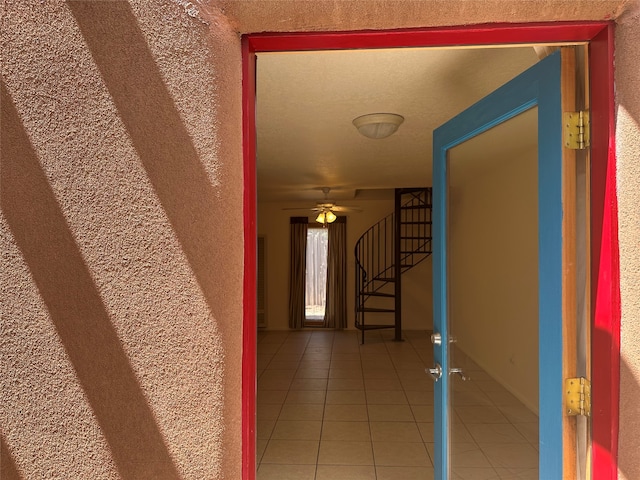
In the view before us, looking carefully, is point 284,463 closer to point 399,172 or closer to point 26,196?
point 26,196

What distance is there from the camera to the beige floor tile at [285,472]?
292 centimetres

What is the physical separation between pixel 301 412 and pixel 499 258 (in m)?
2.69

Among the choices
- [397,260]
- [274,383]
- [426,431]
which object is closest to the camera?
[426,431]

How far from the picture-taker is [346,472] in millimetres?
2982

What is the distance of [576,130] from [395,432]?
318 centimetres

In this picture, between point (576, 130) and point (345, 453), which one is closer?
point (576, 130)

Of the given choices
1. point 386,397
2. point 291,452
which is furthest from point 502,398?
point 386,397

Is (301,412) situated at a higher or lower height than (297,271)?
lower

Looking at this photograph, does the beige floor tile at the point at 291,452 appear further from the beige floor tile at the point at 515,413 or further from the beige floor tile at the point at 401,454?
the beige floor tile at the point at 515,413

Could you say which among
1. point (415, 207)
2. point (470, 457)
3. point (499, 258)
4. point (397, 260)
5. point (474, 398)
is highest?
point (415, 207)

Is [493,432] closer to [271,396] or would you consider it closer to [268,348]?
[271,396]

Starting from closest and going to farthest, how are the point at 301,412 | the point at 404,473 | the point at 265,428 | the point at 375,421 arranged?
the point at 404,473 → the point at 265,428 → the point at 375,421 → the point at 301,412

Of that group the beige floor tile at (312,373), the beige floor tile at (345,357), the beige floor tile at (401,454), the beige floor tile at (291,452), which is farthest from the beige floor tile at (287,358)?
the beige floor tile at (401,454)

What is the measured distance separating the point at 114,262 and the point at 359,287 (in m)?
7.33
